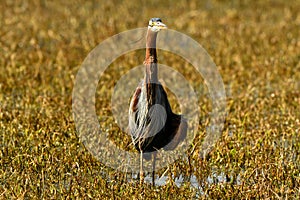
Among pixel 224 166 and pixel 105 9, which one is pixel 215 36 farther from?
pixel 224 166

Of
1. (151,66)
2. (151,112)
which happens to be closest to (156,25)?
(151,66)

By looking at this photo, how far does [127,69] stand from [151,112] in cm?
481

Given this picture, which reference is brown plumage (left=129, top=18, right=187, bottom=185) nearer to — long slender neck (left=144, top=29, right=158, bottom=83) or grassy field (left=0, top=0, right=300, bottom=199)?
long slender neck (left=144, top=29, right=158, bottom=83)

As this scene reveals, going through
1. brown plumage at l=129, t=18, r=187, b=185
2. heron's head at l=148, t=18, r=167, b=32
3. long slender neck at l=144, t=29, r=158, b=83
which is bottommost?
brown plumage at l=129, t=18, r=187, b=185

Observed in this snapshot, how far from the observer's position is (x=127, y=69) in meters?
11.4

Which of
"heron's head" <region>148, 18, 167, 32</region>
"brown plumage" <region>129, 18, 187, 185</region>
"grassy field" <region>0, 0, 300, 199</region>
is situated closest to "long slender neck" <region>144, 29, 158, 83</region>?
"brown plumage" <region>129, 18, 187, 185</region>

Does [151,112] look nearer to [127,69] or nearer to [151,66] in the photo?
[151,66]

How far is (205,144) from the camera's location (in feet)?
25.1

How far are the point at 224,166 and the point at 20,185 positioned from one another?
2124 millimetres

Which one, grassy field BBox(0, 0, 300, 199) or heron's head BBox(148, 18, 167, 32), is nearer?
grassy field BBox(0, 0, 300, 199)

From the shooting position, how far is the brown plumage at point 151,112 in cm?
658

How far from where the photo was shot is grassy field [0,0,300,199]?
6305 mm

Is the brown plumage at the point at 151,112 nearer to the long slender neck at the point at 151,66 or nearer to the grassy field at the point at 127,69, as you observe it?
the long slender neck at the point at 151,66

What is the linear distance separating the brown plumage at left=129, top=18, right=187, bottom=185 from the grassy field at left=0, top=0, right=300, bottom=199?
320mm
